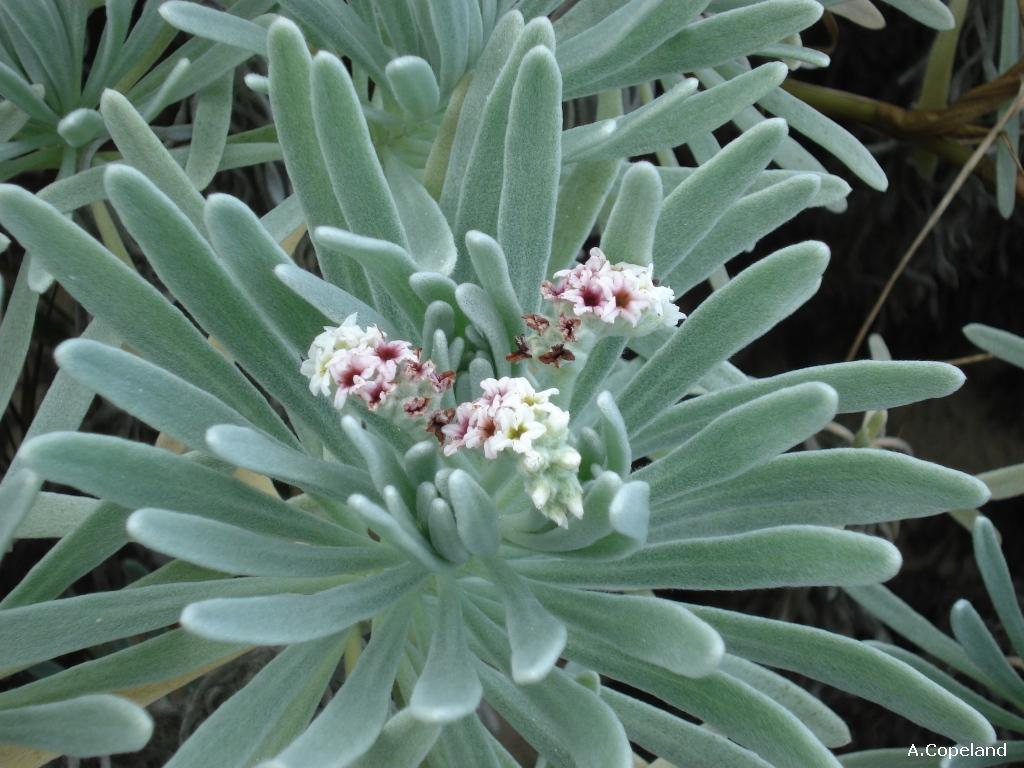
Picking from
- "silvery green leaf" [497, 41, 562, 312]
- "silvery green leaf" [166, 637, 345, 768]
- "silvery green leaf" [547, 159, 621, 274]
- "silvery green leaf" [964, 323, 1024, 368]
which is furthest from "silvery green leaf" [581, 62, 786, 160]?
"silvery green leaf" [964, 323, 1024, 368]

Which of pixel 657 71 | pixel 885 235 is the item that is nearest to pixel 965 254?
pixel 885 235

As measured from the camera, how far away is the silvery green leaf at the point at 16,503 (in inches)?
23.4

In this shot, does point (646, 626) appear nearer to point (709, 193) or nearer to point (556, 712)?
point (556, 712)

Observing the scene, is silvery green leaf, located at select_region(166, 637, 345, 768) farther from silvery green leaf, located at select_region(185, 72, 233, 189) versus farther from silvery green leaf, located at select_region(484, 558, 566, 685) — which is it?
silvery green leaf, located at select_region(185, 72, 233, 189)

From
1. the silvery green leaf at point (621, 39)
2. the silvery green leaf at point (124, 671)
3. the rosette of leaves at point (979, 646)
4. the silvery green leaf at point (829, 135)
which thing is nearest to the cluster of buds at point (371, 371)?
the silvery green leaf at point (124, 671)

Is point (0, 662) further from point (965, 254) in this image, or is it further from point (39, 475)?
point (965, 254)

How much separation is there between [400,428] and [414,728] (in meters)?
0.20

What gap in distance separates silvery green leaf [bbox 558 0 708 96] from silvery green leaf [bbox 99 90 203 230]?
1.05 ft

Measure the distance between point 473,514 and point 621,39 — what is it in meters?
0.42

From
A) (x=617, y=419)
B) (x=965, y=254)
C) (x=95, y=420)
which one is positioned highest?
(x=617, y=419)

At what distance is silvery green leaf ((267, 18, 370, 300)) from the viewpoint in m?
0.69

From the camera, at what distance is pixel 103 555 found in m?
0.74

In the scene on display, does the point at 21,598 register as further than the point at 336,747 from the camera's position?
Yes

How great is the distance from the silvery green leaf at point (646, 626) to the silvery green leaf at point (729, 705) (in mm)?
35
